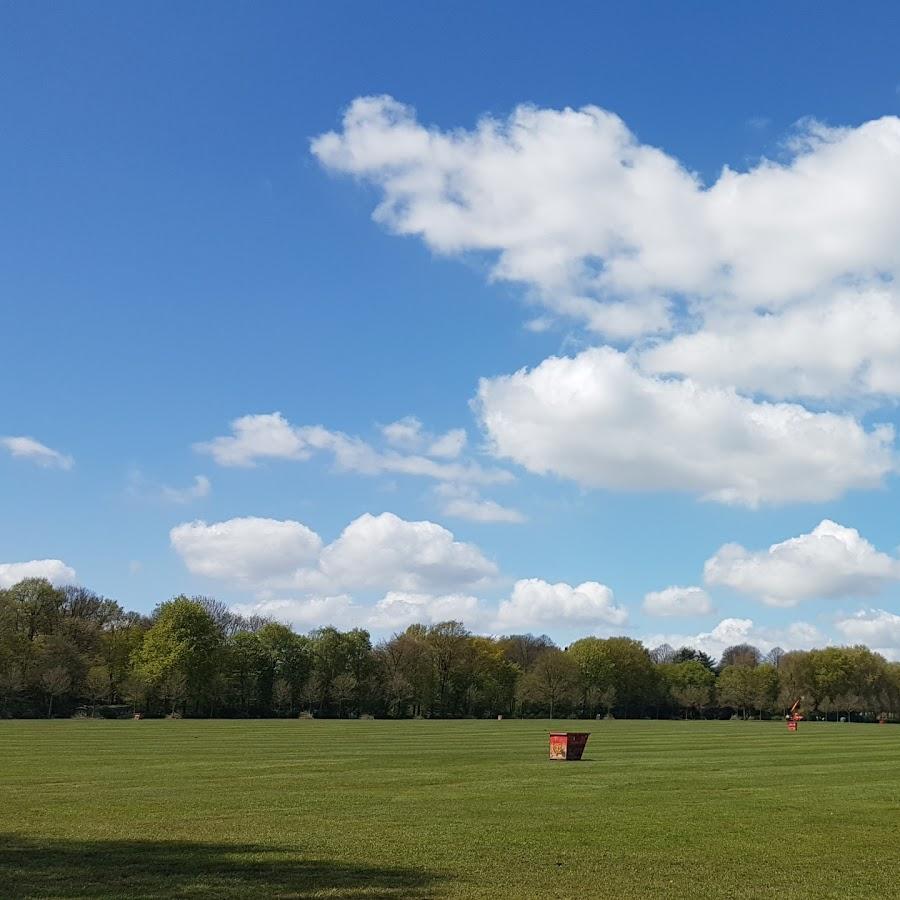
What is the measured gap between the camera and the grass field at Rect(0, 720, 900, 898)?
1451 centimetres

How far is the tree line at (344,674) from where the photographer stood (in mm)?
116812

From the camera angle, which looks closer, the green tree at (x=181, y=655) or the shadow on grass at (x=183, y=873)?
the shadow on grass at (x=183, y=873)

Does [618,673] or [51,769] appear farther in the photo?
[618,673]

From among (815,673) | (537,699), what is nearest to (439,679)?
(537,699)

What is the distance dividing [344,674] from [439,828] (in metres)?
124

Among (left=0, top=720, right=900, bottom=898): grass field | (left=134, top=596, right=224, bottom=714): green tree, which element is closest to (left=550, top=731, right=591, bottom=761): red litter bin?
Result: (left=0, top=720, right=900, bottom=898): grass field

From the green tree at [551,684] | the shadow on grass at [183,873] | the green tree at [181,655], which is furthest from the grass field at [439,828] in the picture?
the green tree at [551,684]

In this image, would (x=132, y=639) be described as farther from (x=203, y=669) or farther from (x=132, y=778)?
(x=132, y=778)

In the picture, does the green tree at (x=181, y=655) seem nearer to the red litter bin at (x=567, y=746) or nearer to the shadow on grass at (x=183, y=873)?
the red litter bin at (x=567, y=746)

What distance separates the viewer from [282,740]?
55938 mm

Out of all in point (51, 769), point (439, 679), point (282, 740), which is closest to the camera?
point (51, 769)

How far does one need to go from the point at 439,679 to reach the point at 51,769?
120085mm

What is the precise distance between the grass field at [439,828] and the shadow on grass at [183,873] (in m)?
0.05

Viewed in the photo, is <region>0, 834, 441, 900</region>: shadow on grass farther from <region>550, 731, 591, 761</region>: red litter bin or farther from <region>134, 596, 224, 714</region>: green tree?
<region>134, 596, 224, 714</region>: green tree
